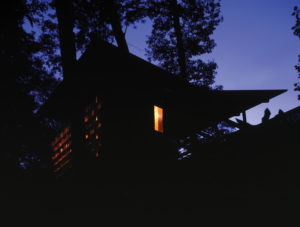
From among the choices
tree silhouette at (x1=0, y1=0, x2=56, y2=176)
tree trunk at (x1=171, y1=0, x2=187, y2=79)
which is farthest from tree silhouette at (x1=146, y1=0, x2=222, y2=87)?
tree silhouette at (x1=0, y1=0, x2=56, y2=176)

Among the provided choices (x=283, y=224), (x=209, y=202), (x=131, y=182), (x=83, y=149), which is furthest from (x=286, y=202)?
(x=83, y=149)

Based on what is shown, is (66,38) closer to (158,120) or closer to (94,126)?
(94,126)

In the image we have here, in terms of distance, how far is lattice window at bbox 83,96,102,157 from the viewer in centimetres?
884

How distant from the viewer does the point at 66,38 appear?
7.97 m

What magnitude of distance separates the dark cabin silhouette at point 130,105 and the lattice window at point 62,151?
0.30m

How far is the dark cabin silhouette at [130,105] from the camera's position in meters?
7.75

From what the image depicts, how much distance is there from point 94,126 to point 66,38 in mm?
3562

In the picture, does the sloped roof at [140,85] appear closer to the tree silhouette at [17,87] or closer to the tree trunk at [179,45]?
the tree trunk at [179,45]

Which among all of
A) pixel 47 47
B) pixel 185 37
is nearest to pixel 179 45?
pixel 185 37

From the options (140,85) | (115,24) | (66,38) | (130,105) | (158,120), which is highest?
(115,24)

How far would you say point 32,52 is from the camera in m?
18.6

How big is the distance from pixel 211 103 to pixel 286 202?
272 inches

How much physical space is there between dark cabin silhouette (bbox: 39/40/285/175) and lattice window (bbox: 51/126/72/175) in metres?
0.30

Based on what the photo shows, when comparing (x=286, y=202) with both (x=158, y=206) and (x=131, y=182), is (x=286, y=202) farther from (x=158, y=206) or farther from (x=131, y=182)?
(x=131, y=182)
